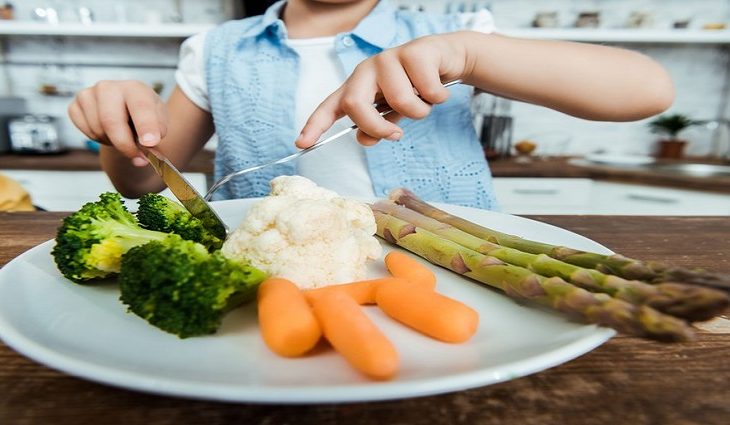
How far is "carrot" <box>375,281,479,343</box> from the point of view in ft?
1.17

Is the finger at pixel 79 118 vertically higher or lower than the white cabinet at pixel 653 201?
higher

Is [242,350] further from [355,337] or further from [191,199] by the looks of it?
[191,199]

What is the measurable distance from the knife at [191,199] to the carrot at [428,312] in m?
0.27

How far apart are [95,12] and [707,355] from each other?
114 inches

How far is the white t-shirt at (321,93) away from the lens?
1.11m

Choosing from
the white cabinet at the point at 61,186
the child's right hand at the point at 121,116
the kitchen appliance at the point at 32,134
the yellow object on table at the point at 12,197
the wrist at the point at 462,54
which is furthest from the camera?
the kitchen appliance at the point at 32,134

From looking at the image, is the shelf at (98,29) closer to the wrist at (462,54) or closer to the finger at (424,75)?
the wrist at (462,54)

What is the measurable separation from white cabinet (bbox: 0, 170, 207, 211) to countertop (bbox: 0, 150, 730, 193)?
31 millimetres

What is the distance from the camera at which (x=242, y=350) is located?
1.15ft

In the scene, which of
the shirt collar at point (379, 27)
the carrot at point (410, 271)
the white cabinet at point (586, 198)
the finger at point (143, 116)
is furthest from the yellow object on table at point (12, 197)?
the white cabinet at point (586, 198)

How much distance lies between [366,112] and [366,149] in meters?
0.48

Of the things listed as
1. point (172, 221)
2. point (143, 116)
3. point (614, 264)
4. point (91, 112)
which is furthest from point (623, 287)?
point (91, 112)

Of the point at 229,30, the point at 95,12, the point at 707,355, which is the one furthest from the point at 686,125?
the point at 95,12

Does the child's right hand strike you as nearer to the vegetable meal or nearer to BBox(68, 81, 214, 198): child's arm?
BBox(68, 81, 214, 198): child's arm
